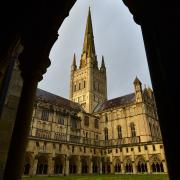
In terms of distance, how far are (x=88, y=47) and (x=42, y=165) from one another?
48.8m

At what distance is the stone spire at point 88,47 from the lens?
215ft

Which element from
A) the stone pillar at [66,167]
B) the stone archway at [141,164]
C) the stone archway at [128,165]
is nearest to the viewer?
the stone pillar at [66,167]

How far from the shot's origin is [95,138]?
1754 inches

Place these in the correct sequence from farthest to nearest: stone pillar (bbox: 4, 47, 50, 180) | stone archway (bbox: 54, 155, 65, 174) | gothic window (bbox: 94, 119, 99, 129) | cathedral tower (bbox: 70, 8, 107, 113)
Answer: cathedral tower (bbox: 70, 8, 107, 113), gothic window (bbox: 94, 119, 99, 129), stone archway (bbox: 54, 155, 65, 174), stone pillar (bbox: 4, 47, 50, 180)

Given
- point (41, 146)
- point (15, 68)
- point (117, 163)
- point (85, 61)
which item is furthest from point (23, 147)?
point (85, 61)

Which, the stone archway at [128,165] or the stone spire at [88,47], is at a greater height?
the stone spire at [88,47]

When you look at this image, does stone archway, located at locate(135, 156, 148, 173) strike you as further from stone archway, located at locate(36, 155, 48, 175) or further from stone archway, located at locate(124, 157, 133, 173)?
stone archway, located at locate(36, 155, 48, 175)

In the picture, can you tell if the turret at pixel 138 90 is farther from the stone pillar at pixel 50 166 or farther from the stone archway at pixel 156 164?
→ the stone pillar at pixel 50 166

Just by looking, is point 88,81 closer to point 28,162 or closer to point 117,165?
point 117,165

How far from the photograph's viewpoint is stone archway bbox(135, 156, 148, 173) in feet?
112

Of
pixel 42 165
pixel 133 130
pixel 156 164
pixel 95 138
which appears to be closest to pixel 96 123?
pixel 95 138

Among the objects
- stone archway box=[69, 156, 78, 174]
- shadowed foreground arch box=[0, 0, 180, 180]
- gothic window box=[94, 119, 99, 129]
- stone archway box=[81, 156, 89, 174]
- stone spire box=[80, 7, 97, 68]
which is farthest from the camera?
stone spire box=[80, 7, 97, 68]

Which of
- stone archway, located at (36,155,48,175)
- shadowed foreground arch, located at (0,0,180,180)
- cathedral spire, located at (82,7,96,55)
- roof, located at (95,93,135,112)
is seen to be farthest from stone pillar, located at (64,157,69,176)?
cathedral spire, located at (82,7,96,55)

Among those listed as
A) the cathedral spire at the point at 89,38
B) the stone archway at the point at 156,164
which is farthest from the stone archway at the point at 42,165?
the cathedral spire at the point at 89,38
